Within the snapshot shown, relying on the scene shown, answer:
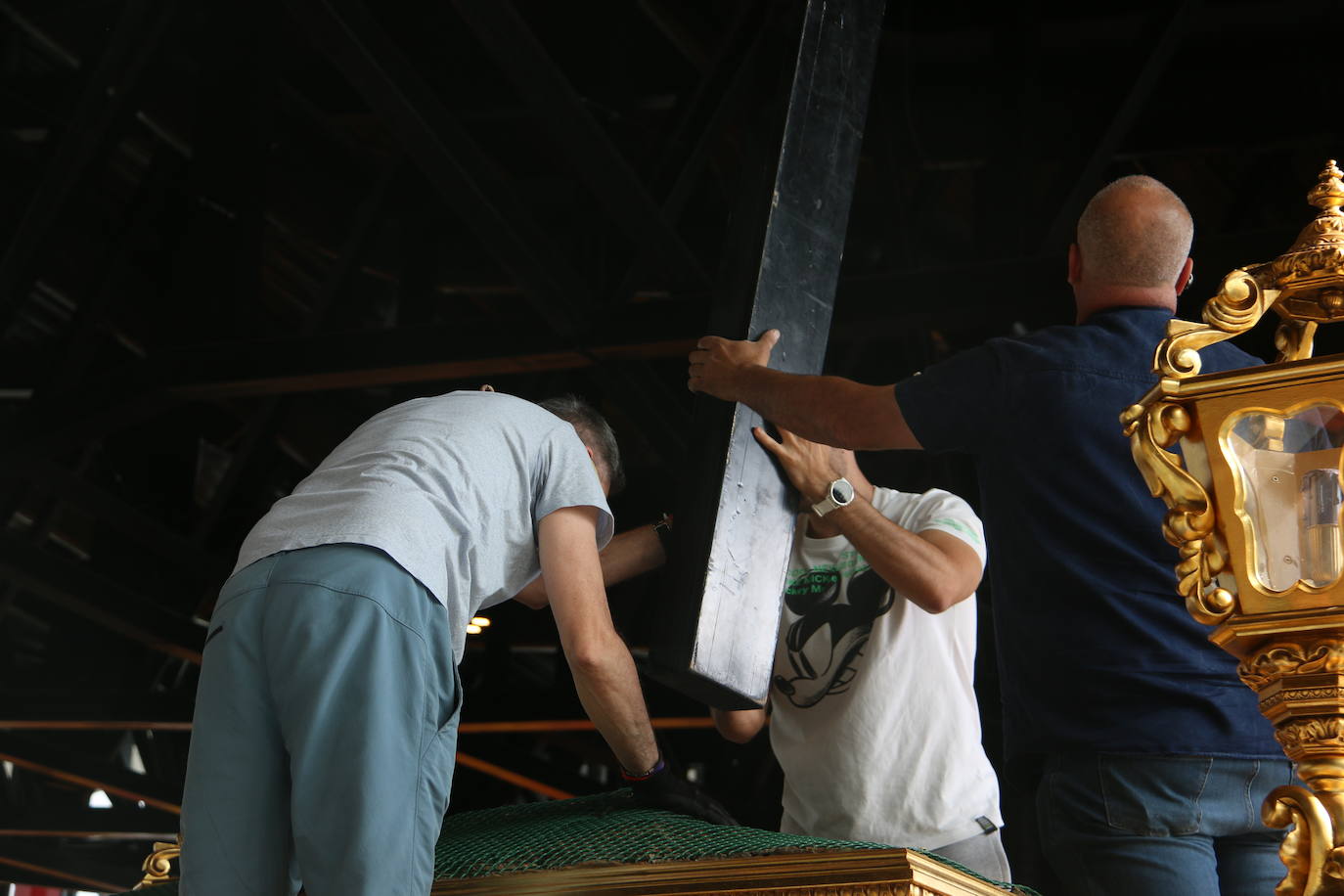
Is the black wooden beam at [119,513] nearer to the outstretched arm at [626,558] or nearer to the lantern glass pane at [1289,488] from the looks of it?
the outstretched arm at [626,558]

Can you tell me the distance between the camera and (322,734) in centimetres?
184

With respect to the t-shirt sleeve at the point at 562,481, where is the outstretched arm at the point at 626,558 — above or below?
above

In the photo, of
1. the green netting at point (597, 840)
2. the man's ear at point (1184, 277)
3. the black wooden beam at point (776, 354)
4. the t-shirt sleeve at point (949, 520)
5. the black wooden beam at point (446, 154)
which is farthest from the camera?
the black wooden beam at point (446, 154)

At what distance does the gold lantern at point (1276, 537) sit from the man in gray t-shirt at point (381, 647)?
96 centimetres

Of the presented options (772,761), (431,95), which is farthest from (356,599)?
(772,761)

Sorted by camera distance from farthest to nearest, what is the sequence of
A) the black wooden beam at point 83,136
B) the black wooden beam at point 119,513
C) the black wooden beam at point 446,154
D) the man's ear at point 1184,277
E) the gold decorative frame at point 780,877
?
the black wooden beam at point 119,513
the black wooden beam at point 83,136
the black wooden beam at point 446,154
the man's ear at point 1184,277
the gold decorative frame at point 780,877

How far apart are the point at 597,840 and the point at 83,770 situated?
1037 centimetres

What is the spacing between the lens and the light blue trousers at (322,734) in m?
1.80

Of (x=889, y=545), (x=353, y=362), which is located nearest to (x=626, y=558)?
(x=889, y=545)

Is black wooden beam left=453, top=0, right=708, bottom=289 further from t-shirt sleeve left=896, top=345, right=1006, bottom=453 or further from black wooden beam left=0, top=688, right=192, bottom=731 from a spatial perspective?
black wooden beam left=0, top=688, right=192, bottom=731

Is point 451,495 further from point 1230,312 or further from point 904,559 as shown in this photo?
point 1230,312

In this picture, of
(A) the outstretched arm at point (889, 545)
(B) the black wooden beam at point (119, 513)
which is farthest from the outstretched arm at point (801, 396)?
(B) the black wooden beam at point (119, 513)

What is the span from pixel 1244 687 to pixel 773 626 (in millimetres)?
884

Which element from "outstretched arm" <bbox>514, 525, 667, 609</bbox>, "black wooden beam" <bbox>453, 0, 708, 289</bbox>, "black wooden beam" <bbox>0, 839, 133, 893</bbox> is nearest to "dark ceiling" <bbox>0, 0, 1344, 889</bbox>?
"black wooden beam" <bbox>453, 0, 708, 289</bbox>
